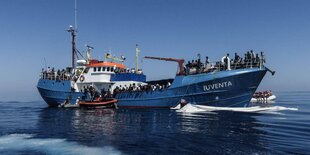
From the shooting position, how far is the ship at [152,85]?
28938mm

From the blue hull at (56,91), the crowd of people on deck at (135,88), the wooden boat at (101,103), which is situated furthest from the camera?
the blue hull at (56,91)

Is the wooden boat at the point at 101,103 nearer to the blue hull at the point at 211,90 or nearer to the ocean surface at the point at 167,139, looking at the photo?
the blue hull at the point at 211,90

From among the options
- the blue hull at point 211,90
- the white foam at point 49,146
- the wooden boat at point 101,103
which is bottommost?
the white foam at point 49,146

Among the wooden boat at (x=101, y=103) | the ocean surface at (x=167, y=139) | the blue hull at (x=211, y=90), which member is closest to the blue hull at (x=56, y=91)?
the wooden boat at (x=101, y=103)

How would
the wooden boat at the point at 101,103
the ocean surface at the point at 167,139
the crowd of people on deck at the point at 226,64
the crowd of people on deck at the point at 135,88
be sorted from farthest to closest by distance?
→ the wooden boat at the point at 101,103 → the crowd of people on deck at the point at 135,88 → the crowd of people on deck at the point at 226,64 → the ocean surface at the point at 167,139

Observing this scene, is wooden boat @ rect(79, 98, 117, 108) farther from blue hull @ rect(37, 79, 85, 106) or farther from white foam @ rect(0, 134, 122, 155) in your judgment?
white foam @ rect(0, 134, 122, 155)

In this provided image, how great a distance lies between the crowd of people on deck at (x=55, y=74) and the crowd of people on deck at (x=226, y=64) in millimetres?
18677

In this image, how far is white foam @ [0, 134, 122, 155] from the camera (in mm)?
13159

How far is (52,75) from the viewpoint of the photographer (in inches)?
1708

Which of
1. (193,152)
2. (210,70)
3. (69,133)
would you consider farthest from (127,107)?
(193,152)

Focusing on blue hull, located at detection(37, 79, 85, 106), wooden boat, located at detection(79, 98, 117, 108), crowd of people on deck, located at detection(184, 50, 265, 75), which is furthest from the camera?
blue hull, located at detection(37, 79, 85, 106)

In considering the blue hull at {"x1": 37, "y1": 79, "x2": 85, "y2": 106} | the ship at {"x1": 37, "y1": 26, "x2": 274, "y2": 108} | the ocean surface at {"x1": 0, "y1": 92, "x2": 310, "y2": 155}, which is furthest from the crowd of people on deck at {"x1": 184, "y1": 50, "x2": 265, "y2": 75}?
the blue hull at {"x1": 37, "y1": 79, "x2": 85, "y2": 106}

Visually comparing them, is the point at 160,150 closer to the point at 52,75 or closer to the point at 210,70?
the point at 210,70

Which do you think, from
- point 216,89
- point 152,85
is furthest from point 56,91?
point 216,89
